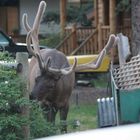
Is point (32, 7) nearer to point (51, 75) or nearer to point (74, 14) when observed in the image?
point (74, 14)

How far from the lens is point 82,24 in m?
30.5

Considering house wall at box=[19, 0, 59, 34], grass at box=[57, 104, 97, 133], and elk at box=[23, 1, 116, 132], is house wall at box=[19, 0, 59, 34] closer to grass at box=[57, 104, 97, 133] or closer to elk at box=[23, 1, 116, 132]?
grass at box=[57, 104, 97, 133]

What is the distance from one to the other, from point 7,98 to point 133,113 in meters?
3.82

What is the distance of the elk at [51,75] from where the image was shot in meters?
8.95

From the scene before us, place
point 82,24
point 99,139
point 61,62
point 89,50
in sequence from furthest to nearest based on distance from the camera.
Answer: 1. point 82,24
2. point 89,50
3. point 61,62
4. point 99,139

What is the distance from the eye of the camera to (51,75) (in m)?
9.11

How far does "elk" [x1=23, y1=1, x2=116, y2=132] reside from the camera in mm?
8953

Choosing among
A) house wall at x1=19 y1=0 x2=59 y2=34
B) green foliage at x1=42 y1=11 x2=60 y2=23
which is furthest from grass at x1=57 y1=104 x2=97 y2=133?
house wall at x1=19 y1=0 x2=59 y2=34

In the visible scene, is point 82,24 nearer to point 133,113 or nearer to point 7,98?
point 133,113

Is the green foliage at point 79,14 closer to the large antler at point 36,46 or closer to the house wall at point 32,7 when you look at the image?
the house wall at point 32,7

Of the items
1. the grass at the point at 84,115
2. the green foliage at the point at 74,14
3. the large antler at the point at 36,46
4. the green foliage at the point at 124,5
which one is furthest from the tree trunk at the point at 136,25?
the green foliage at the point at 74,14

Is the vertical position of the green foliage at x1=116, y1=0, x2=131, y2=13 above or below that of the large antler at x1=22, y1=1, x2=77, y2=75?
above

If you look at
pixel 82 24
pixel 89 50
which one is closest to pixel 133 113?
pixel 89 50

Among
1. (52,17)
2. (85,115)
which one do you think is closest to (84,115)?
(85,115)
